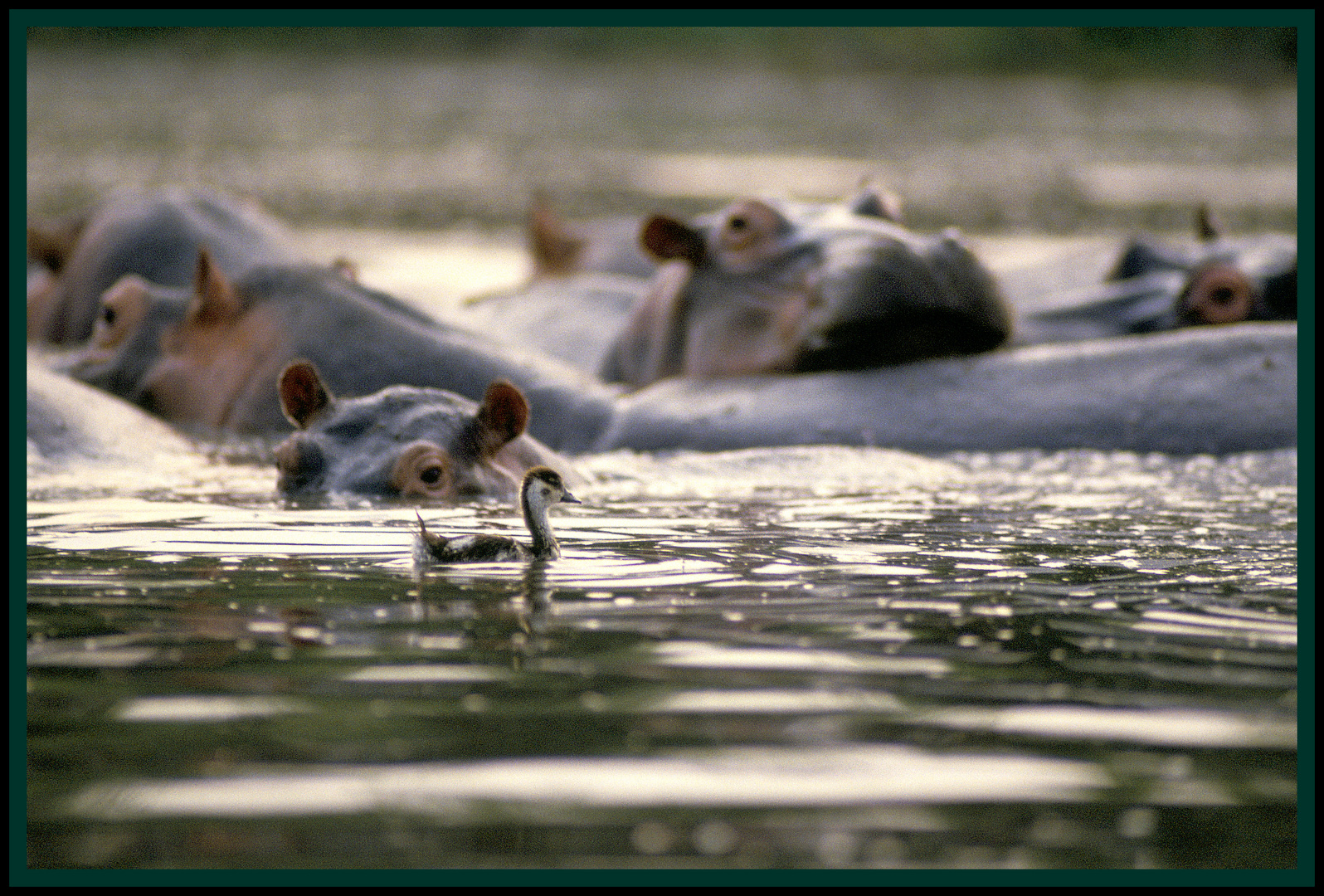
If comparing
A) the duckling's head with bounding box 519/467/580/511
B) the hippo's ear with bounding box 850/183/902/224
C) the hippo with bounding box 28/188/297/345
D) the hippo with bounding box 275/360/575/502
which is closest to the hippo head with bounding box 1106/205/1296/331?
the hippo's ear with bounding box 850/183/902/224

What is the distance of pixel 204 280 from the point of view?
784cm

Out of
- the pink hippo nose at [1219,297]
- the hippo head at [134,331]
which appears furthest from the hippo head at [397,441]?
the pink hippo nose at [1219,297]

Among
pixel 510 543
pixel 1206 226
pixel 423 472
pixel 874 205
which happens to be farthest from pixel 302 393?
pixel 1206 226

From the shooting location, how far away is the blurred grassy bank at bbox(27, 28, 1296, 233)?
22.1m

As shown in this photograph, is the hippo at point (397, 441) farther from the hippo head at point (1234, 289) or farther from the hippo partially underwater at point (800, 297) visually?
the hippo head at point (1234, 289)

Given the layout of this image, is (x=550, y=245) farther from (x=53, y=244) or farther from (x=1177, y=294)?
(x=1177, y=294)

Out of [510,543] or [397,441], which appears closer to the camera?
[510,543]

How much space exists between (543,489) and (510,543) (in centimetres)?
20

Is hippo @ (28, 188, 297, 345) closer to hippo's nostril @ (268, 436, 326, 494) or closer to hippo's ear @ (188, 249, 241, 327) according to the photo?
hippo's ear @ (188, 249, 241, 327)

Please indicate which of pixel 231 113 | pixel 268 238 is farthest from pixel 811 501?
pixel 231 113

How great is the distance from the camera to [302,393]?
19.3 feet

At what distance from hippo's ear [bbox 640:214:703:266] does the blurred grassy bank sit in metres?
10.9
